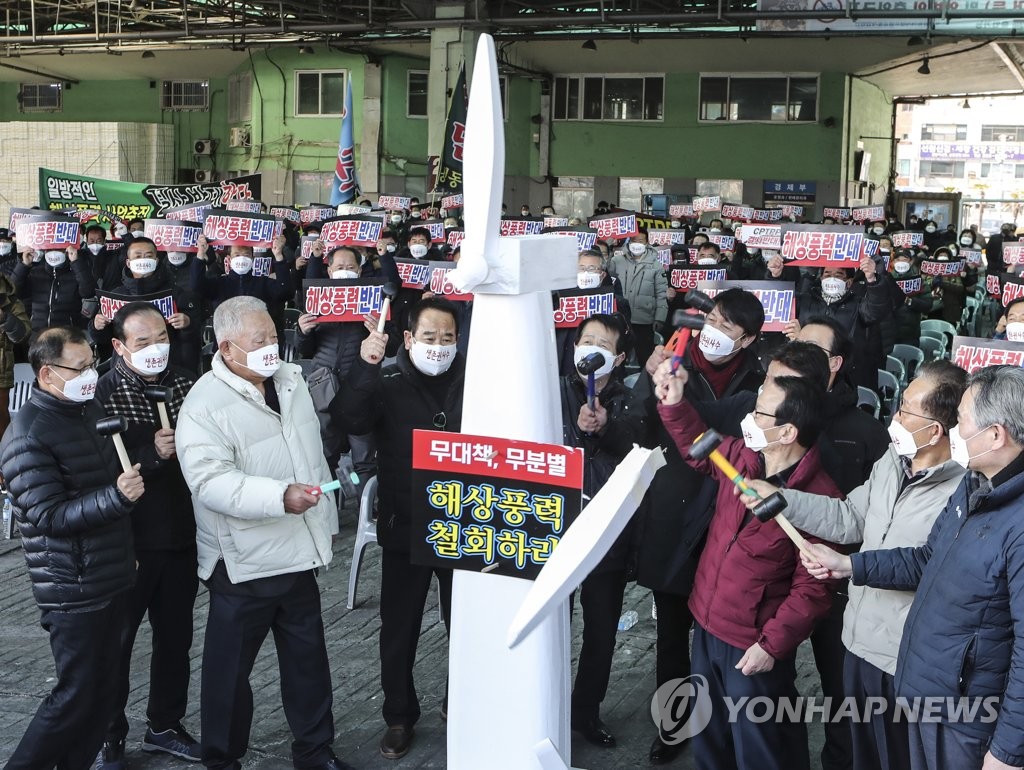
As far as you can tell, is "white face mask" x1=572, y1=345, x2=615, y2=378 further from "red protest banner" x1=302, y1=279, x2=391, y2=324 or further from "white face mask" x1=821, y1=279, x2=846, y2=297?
"white face mask" x1=821, y1=279, x2=846, y2=297

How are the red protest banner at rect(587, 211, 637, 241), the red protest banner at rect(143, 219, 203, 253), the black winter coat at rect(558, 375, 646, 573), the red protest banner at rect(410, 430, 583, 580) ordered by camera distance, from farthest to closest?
the red protest banner at rect(587, 211, 637, 241) → the red protest banner at rect(143, 219, 203, 253) → the black winter coat at rect(558, 375, 646, 573) → the red protest banner at rect(410, 430, 583, 580)

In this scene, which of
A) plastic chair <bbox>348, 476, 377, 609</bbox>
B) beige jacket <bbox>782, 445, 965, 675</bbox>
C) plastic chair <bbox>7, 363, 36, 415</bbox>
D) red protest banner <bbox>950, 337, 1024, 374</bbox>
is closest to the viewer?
beige jacket <bbox>782, 445, 965, 675</bbox>

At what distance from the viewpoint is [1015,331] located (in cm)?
683

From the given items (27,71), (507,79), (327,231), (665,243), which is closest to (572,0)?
(507,79)

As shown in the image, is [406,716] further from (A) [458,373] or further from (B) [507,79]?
(B) [507,79]

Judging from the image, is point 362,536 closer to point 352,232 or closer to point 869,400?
point 869,400

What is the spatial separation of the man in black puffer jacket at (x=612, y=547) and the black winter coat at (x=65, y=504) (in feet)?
5.93

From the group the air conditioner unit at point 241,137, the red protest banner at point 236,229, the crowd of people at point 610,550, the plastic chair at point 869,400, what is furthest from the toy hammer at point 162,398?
the air conditioner unit at point 241,137

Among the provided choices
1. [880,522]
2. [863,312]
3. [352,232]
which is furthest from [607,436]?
[352,232]

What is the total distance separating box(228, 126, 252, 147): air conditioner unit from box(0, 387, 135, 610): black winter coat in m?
29.8

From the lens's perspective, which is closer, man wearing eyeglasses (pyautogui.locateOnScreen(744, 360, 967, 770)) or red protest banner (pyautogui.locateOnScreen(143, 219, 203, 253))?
man wearing eyeglasses (pyautogui.locateOnScreen(744, 360, 967, 770))

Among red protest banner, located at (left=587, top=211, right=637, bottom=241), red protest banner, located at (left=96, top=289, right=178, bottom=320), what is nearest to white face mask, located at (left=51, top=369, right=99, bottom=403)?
red protest banner, located at (left=96, top=289, right=178, bottom=320)

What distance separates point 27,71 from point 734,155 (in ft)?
72.6

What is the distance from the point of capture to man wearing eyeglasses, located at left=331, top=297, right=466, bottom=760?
4684 millimetres
